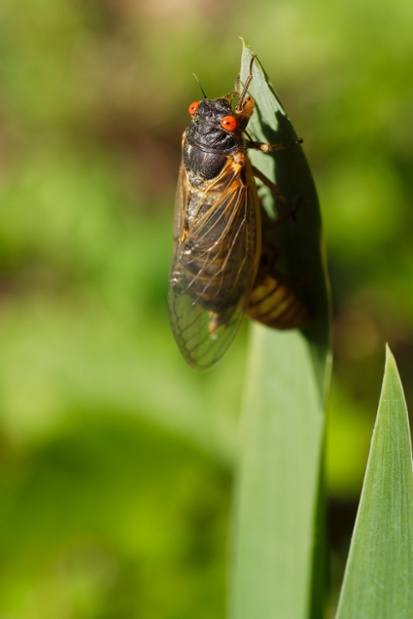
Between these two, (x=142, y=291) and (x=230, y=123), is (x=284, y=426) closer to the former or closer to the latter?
(x=230, y=123)

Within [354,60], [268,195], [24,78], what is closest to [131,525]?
[268,195]

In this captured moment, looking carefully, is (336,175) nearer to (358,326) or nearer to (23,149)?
(358,326)

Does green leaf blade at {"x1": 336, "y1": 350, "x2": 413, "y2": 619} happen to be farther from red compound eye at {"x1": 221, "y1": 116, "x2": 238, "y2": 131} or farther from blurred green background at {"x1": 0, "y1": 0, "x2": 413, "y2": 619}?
blurred green background at {"x1": 0, "y1": 0, "x2": 413, "y2": 619}

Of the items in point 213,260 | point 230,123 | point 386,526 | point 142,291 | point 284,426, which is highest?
point 142,291

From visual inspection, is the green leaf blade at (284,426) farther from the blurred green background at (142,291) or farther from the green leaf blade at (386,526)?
the blurred green background at (142,291)

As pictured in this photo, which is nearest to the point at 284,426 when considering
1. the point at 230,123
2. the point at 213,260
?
the point at 213,260

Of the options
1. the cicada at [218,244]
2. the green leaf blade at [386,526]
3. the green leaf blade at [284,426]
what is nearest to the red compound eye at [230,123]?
the cicada at [218,244]
